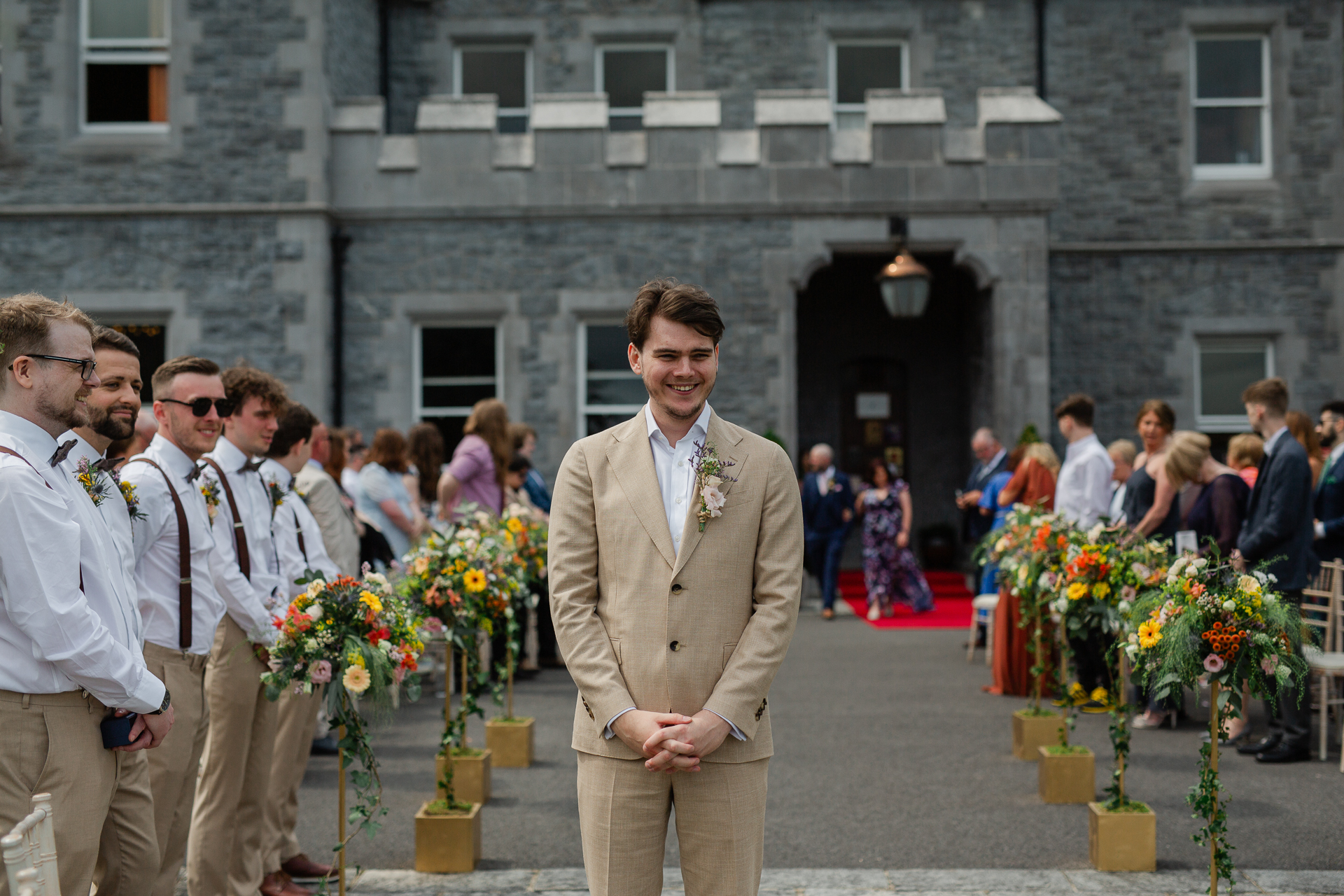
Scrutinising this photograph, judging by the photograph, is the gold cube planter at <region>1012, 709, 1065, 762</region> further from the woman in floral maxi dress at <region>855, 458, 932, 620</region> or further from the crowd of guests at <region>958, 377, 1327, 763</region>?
the woman in floral maxi dress at <region>855, 458, 932, 620</region>

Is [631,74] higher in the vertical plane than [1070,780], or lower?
higher

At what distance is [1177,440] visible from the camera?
709 centimetres

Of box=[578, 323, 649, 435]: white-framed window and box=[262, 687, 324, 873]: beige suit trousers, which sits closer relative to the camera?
box=[262, 687, 324, 873]: beige suit trousers

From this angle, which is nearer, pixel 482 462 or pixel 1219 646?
pixel 1219 646

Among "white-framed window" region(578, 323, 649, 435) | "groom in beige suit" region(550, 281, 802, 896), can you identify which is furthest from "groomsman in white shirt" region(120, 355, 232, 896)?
"white-framed window" region(578, 323, 649, 435)

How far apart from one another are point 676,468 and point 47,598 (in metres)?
1.55

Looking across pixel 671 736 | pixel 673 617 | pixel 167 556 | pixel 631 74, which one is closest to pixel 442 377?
pixel 631 74

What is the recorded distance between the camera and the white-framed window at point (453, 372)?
42.8 ft

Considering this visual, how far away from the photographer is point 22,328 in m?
2.89

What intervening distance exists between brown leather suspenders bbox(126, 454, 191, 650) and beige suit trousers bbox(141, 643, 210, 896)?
67 mm

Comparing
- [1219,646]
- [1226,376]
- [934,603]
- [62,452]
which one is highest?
[1226,376]

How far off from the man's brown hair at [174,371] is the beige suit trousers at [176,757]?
2.83 ft

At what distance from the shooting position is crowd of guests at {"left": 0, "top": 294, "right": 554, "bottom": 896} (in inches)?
110

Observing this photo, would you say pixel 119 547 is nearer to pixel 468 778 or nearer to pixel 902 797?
pixel 468 778
